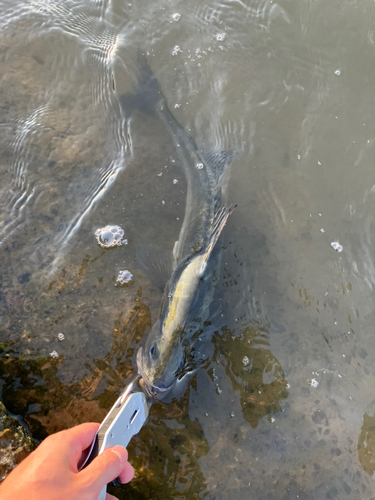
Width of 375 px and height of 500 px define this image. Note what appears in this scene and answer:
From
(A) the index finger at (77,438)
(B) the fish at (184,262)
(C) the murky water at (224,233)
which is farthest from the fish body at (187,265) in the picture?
(A) the index finger at (77,438)

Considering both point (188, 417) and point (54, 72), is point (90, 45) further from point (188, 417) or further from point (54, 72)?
point (188, 417)

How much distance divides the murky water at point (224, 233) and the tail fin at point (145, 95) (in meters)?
0.09

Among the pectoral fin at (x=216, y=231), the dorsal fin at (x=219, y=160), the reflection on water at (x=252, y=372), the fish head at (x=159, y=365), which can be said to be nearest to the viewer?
the fish head at (x=159, y=365)

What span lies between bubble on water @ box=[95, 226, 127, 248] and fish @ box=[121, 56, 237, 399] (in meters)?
0.29

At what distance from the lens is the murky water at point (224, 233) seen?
3.71m

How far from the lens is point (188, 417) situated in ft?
12.2

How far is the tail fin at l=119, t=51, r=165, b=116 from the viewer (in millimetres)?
4465

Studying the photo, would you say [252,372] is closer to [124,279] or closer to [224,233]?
[224,233]

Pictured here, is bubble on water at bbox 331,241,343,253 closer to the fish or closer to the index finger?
the fish

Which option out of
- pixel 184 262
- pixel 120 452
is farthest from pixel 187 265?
pixel 120 452

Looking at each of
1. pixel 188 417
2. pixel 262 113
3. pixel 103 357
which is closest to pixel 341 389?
pixel 188 417

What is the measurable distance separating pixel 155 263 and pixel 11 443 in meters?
2.20

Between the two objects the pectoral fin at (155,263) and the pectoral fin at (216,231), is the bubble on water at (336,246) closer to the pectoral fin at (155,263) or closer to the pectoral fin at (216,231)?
the pectoral fin at (216,231)

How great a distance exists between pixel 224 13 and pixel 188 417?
5.27m
